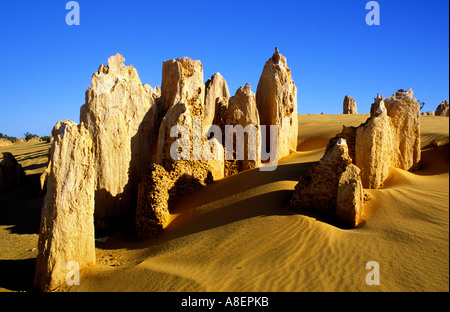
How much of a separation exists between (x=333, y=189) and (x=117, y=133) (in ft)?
15.5

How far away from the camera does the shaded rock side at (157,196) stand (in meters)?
6.64

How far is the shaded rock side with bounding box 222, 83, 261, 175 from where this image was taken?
848 centimetres

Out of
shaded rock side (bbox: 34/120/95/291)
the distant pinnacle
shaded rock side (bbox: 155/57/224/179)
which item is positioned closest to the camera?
shaded rock side (bbox: 34/120/95/291)

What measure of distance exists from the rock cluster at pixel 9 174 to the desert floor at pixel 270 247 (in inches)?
206

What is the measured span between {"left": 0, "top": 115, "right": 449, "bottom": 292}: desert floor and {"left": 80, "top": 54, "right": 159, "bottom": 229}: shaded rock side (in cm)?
108

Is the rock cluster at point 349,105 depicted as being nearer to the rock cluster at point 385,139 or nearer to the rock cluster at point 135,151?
the rock cluster at point 135,151

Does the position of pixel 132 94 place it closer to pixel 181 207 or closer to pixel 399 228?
pixel 181 207

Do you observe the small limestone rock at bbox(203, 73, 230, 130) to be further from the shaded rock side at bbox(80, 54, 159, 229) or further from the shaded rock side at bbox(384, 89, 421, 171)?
the shaded rock side at bbox(384, 89, 421, 171)

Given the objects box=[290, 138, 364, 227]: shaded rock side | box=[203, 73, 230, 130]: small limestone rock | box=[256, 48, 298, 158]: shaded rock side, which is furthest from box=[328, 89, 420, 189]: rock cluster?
box=[203, 73, 230, 130]: small limestone rock

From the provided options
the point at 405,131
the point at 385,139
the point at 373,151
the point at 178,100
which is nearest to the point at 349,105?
the point at 405,131

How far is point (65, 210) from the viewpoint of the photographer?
514cm

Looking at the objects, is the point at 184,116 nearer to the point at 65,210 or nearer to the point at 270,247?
the point at 65,210

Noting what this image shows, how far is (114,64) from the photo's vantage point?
26.7 ft
